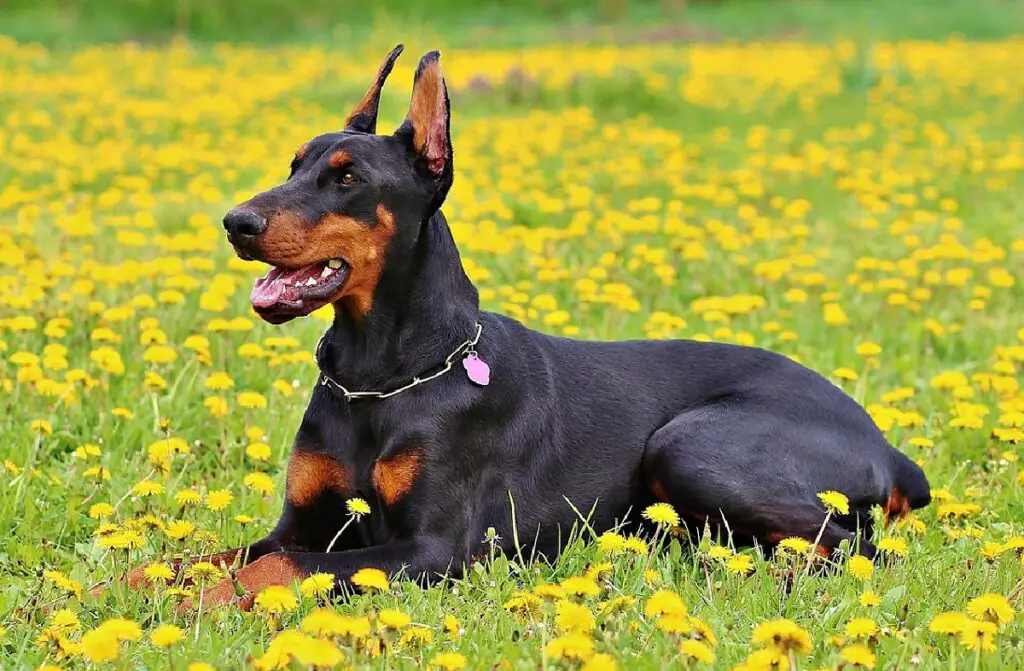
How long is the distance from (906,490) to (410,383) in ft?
5.82

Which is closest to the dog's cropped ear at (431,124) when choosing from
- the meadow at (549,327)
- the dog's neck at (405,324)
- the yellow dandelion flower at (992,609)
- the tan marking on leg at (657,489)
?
the dog's neck at (405,324)

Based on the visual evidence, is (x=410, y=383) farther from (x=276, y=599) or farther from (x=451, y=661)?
(x=451, y=661)

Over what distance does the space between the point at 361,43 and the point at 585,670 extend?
19373 mm

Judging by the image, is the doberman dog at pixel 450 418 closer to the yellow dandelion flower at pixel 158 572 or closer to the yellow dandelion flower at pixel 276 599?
the yellow dandelion flower at pixel 158 572

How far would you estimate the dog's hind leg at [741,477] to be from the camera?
13.1ft

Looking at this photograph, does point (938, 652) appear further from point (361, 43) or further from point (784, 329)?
point (361, 43)

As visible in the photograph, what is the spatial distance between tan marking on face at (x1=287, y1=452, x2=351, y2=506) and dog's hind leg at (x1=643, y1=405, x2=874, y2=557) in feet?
3.36

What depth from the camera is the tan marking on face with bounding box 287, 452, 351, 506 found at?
383 centimetres

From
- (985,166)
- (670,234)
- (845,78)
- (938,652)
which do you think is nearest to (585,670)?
(938,652)

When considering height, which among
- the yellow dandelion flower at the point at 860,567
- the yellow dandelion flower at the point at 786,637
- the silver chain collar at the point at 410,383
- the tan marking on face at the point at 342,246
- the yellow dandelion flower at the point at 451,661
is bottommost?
the yellow dandelion flower at the point at 860,567

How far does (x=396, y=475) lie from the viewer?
372cm

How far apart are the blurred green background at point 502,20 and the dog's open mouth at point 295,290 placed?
49.5 ft

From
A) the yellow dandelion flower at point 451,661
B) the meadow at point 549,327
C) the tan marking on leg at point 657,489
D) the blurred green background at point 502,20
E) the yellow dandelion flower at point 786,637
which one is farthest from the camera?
the blurred green background at point 502,20

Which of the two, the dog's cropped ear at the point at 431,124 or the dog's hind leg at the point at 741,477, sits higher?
the dog's cropped ear at the point at 431,124
